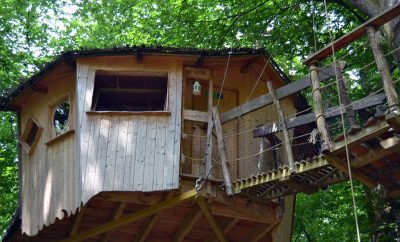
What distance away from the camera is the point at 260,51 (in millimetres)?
10891

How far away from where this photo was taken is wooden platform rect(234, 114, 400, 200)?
740 centimetres

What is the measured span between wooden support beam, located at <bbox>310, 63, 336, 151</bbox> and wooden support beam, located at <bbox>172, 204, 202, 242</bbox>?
325 centimetres

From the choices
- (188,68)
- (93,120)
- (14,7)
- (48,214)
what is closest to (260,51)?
(188,68)

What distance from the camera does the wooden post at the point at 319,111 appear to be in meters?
7.88

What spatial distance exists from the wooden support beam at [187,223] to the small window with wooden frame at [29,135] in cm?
335

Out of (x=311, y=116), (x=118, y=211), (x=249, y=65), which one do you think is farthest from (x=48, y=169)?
(x=311, y=116)

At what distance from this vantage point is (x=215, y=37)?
14828mm

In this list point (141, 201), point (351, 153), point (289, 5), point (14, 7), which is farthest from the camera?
point (14, 7)

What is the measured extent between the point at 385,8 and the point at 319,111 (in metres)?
2.78

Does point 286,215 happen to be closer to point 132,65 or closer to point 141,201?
point 141,201

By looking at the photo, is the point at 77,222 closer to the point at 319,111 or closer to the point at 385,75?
the point at 319,111

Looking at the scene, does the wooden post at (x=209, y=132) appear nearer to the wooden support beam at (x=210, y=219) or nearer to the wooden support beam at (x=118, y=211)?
the wooden support beam at (x=210, y=219)

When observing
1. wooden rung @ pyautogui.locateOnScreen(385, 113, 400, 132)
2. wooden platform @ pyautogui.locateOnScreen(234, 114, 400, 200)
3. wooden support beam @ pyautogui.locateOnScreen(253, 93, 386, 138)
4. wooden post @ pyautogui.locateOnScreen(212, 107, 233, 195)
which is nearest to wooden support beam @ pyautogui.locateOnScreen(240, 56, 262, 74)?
wooden post @ pyautogui.locateOnScreen(212, 107, 233, 195)

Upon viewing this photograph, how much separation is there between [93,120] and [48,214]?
1.94 meters
